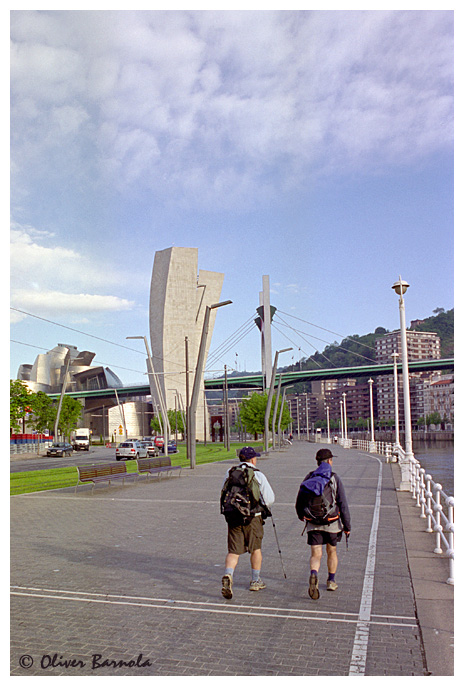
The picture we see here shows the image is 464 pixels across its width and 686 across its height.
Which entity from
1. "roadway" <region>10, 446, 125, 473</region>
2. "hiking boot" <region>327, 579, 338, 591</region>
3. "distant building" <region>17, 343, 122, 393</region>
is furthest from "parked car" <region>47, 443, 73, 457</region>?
"distant building" <region>17, 343, 122, 393</region>

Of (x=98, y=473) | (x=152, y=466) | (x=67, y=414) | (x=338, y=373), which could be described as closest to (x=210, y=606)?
(x=98, y=473)

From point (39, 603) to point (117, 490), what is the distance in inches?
484

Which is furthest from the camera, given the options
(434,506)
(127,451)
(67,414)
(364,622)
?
(67,414)

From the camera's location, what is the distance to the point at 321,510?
19.6 feet

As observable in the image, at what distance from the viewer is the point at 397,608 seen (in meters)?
5.64

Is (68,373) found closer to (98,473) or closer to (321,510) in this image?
(98,473)

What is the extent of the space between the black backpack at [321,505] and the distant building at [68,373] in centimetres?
13724

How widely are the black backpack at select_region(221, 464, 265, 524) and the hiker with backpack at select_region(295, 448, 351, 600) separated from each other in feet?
1.38

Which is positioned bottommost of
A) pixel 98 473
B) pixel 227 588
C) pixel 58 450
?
pixel 58 450

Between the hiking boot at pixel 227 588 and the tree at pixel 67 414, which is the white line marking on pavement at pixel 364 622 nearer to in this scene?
the hiking boot at pixel 227 588

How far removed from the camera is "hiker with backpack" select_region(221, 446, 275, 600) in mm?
5938

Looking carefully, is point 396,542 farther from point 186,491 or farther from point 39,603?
point 186,491

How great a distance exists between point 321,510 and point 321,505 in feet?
0.15

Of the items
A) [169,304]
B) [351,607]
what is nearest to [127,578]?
[351,607]
